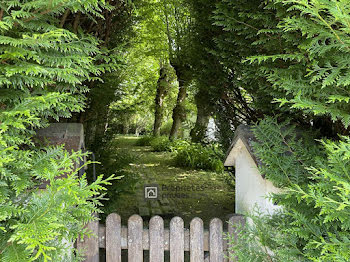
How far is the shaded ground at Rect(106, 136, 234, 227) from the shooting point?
4660mm

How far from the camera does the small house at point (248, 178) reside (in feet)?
6.88

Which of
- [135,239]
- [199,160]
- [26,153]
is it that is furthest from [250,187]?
[199,160]

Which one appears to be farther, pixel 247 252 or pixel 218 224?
pixel 218 224

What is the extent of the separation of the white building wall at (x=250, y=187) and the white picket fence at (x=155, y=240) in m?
0.20

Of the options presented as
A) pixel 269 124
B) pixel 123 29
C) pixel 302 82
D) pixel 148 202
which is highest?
pixel 123 29

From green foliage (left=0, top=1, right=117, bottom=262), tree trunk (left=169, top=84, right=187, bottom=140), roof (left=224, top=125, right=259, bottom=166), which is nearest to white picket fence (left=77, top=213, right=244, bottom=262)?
roof (left=224, top=125, right=259, bottom=166)

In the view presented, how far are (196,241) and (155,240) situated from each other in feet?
1.04

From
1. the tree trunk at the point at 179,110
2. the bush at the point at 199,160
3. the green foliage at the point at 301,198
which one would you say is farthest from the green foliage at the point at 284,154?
the tree trunk at the point at 179,110

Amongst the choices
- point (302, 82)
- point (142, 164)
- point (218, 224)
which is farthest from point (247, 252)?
point (142, 164)

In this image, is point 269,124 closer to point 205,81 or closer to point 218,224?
point 218,224

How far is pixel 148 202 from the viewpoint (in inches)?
216

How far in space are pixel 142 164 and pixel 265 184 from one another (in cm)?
705

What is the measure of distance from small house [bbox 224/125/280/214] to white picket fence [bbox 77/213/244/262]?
217 mm

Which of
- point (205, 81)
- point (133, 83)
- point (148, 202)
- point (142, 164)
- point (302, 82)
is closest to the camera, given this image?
point (302, 82)
